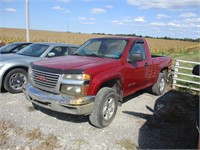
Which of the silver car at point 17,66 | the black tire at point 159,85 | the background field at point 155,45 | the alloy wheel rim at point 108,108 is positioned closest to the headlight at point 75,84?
the alloy wheel rim at point 108,108

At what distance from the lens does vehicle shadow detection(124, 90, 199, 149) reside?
4.16 metres

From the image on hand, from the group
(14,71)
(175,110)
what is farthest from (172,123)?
(14,71)

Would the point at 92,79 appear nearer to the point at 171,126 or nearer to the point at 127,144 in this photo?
the point at 127,144

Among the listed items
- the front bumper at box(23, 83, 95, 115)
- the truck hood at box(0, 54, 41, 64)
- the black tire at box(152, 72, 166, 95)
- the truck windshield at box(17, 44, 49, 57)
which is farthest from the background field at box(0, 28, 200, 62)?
the front bumper at box(23, 83, 95, 115)

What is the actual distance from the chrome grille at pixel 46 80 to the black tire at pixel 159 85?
3954 mm

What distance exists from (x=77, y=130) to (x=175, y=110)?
9.38 ft

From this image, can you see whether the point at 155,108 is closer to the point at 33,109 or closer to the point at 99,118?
the point at 99,118

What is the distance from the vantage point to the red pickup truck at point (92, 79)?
421 centimetres

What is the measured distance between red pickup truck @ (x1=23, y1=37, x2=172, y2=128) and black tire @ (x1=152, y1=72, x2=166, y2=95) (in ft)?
4.81

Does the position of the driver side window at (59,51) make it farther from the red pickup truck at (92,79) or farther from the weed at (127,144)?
the weed at (127,144)

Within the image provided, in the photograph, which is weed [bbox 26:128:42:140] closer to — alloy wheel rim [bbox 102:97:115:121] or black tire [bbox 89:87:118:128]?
black tire [bbox 89:87:118:128]

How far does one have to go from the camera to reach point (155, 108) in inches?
246

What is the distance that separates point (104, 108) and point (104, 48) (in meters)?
1.64

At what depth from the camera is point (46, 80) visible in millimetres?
4480
